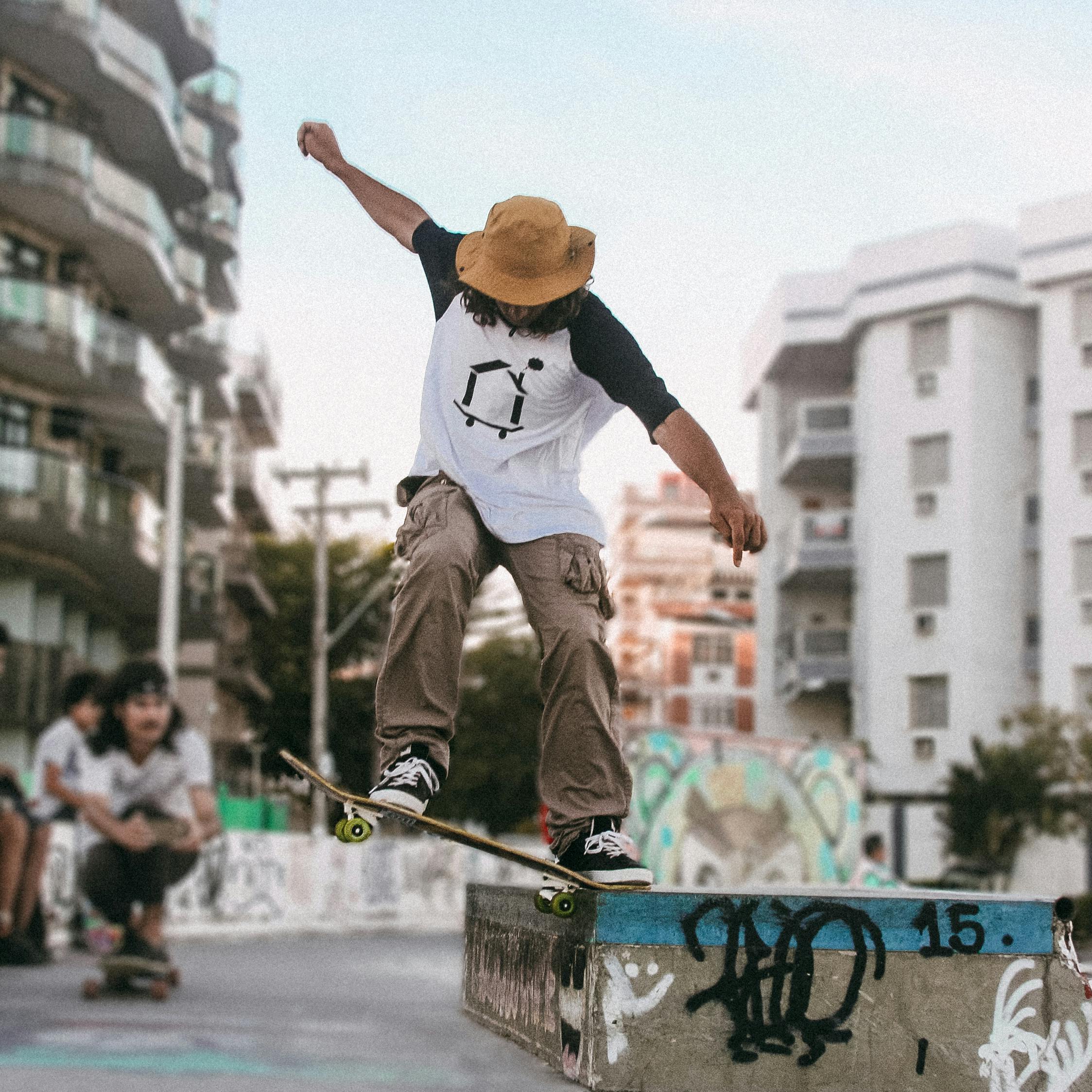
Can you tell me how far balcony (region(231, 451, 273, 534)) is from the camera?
69.1 metres

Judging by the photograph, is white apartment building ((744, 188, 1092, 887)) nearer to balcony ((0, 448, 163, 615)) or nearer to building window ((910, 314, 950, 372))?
building window ((910, 314, 950, 372))

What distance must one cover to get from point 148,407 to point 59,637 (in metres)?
5.46

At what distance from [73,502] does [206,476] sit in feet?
51.2

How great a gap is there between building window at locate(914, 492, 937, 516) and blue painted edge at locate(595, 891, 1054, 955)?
159 feet

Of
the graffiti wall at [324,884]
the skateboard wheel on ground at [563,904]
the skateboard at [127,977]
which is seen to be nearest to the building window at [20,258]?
the graffiti wall at [324,884]

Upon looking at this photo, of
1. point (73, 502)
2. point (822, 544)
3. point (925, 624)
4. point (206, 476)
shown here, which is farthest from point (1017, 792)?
point (206, 476)

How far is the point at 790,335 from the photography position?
5638 cm

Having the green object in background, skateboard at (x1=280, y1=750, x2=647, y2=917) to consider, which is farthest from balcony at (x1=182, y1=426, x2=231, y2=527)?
skateboard at (x1=280, y1=750, x2=647, y2=917)

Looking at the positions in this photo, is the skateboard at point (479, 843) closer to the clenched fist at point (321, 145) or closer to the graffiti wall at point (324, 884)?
the clenched fist at point (321, 145)

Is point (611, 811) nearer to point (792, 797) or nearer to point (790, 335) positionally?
point (792, 797)

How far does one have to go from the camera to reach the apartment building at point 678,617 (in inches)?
4176

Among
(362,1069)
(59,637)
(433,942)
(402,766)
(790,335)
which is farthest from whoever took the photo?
(790,335)

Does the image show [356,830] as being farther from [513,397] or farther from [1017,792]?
[1017,792]

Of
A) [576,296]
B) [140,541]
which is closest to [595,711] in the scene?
[576,296]
